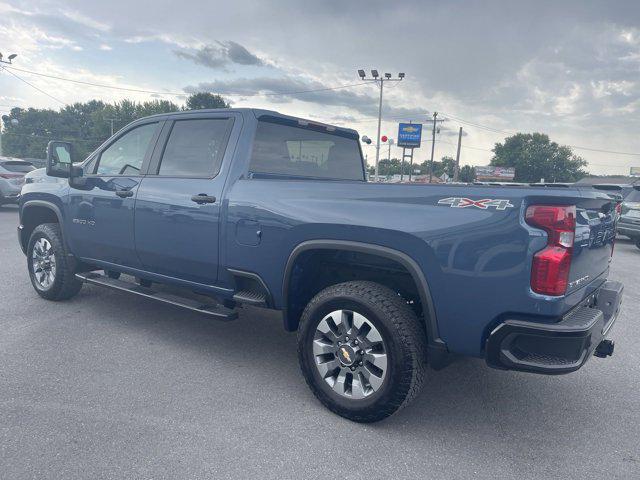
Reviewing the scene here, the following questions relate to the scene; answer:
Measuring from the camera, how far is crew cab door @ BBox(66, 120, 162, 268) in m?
4.22

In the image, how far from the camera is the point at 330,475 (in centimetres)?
241

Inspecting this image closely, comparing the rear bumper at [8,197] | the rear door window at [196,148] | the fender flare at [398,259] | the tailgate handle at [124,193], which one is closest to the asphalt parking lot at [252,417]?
the fender flare at [398,259]

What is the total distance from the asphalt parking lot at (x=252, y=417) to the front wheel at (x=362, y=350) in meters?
0.18

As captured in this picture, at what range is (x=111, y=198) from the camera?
431cm

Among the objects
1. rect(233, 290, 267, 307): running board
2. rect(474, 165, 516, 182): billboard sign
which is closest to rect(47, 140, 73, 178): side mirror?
rect(233, 290, 267, 307): running board

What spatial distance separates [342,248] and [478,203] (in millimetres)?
888

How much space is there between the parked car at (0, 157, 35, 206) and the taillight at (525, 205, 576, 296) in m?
15.3

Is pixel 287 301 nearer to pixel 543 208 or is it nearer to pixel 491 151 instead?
pixel 543 208

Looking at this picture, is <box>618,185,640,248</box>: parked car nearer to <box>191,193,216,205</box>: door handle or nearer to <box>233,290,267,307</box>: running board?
<box>233,290,267,307</box>: running board

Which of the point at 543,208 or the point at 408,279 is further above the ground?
the point at 543,208

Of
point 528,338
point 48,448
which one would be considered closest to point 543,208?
point 528,338

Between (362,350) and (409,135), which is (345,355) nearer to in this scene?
(362,350)

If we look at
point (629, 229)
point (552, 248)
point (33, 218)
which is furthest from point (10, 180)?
point (629, 229)

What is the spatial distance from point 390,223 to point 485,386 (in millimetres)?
1764
